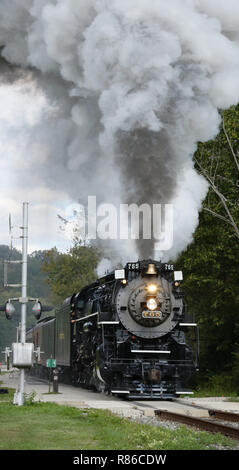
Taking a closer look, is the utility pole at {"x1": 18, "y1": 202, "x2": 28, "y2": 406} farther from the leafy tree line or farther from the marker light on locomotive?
the leafy tree line

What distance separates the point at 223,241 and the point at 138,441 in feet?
70.8

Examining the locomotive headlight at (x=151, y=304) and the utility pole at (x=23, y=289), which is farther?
the locomotive headlight at (x=151, y=304)

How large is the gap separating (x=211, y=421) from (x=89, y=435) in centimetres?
406

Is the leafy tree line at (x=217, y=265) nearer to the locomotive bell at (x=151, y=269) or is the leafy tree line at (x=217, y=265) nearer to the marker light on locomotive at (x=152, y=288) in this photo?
the marker light on locomotive at (x=152, y=288)

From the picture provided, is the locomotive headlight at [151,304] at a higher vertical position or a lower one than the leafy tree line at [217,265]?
lower

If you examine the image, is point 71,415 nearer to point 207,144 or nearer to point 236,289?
point 236,289

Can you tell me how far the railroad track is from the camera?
11.9 meters

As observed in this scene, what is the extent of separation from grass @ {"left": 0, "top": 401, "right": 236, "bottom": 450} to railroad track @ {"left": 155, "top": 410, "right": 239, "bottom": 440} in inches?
17.8

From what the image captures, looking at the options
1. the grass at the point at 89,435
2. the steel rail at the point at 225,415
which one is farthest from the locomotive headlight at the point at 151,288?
the grass at the point at 89,435

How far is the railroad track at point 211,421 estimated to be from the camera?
39.2 feet

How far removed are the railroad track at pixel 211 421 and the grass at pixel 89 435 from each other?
1.48 feet

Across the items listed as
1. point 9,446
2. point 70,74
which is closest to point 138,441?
point 9,446

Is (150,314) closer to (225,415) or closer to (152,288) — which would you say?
(152,288)

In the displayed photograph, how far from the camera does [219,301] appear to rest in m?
31.1
